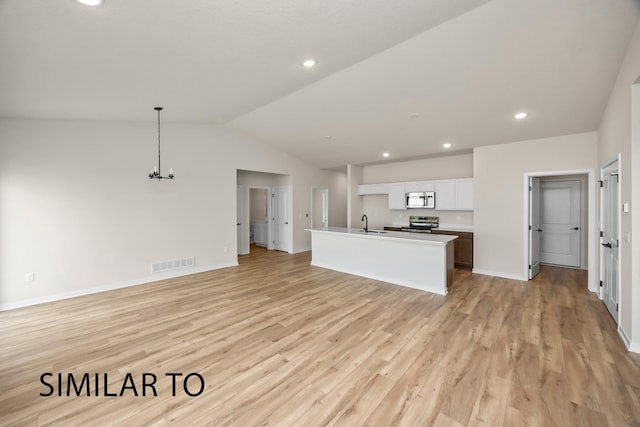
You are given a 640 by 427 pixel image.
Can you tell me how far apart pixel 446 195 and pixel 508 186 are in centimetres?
128

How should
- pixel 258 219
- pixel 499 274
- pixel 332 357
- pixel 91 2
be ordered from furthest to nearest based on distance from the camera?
1. pixel 258 219
2. pixel 499 274
3. pixel 332 357
4. pixel 91 2

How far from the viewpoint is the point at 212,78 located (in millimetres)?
3217

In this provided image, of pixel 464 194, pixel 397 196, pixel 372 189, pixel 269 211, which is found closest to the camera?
pixel 464 194

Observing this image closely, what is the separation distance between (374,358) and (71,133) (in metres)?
5.43

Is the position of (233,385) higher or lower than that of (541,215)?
lower

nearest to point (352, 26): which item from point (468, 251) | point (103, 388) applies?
point (103, 388)

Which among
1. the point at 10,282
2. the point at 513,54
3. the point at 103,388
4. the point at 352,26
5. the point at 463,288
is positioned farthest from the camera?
the point at 463,288

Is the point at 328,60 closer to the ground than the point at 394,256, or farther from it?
farther from it

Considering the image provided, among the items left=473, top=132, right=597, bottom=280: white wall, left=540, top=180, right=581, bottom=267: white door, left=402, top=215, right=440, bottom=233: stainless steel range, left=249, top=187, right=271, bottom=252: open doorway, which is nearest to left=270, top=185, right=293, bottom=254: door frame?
left=249, top=187, right=271, bottom=252: open doorway

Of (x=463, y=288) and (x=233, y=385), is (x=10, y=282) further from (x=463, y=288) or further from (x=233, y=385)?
(x=463, y=288)

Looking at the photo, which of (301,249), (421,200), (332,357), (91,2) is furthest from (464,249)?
(91,2)

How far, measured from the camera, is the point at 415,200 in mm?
6773

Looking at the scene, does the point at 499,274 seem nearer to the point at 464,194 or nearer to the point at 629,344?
the point at 464,194

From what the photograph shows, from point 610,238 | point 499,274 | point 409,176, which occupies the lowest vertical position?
point 499,274
